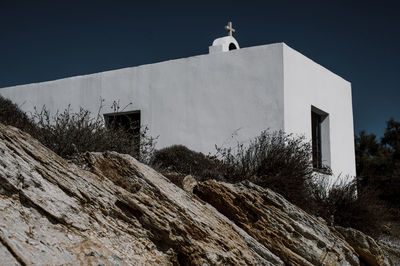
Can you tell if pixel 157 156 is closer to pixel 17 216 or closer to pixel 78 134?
pixel 78 134

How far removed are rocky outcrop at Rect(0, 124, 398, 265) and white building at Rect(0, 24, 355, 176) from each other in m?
3.78

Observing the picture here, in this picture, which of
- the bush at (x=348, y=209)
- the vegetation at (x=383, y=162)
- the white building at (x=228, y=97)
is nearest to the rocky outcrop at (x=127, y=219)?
the bush at (x=348, y=209)

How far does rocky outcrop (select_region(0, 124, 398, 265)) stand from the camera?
2762 millimetres

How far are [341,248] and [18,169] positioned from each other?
151 inches

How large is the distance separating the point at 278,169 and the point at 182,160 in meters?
2.06

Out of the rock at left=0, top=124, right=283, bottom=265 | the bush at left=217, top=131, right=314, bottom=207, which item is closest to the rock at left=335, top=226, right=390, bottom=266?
the bush at left=217, top=131, right=314, bottom=207

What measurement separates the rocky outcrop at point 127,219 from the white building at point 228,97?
149 inches

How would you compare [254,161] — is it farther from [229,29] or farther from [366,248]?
[229,29]

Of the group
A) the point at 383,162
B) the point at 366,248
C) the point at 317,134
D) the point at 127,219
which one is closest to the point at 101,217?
the point at 127,219

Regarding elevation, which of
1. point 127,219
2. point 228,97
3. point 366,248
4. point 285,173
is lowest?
point 366,248

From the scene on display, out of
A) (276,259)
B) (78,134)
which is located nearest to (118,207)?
(276,259)

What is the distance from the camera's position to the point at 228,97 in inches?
353

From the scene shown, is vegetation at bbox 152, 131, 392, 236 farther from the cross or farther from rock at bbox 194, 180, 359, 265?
the cross

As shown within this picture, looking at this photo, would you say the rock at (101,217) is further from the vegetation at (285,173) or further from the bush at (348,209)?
the bush at (348,209)
